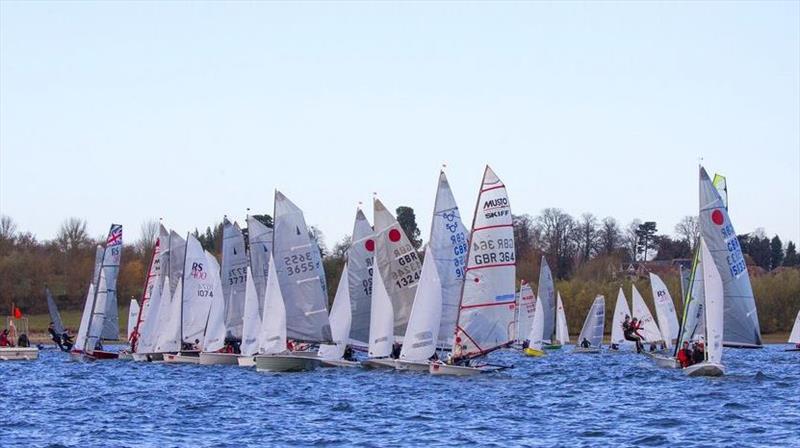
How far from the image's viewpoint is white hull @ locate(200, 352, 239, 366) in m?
55.8

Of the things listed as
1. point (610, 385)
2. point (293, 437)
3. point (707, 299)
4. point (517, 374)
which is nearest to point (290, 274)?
point (517, 374)

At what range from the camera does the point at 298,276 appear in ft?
170

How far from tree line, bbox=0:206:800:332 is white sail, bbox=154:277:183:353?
153ft

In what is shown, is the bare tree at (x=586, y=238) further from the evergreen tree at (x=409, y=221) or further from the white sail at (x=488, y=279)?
the white sail at (x=488, y=279)

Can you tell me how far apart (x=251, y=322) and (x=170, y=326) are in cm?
1002

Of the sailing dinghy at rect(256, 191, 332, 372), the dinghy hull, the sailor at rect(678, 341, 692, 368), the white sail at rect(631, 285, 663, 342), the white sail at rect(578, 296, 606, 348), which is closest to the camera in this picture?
the sailor at rect(678, 341, 692, 368)

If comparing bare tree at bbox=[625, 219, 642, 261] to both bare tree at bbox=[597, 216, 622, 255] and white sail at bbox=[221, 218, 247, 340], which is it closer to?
bare tree at bbox=[597, 216, 622, 255]

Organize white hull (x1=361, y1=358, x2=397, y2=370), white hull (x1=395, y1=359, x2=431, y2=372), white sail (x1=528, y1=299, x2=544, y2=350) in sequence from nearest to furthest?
white hull (x1=395, y1=359, x2=431, y2=372) → white hull (x1=361, y1=358, x2=397, y2=370) → white sail (x1=528, y1=299, x2=544, y2=350)

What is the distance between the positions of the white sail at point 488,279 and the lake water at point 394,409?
59.1 inches

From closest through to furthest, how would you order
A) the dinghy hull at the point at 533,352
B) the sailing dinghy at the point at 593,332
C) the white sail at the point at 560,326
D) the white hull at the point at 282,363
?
1. the white hull at the point at 282,363
2. the dinghy hull at the point at 533,352
3. the sailing dinghy at the point at 593,332
4. the white sail at the point at 560,326

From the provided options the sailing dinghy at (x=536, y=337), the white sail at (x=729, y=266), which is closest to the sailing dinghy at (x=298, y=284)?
the white sail at (x=729, y=266)

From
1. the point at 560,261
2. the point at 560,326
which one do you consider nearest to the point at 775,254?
the point at 560,261

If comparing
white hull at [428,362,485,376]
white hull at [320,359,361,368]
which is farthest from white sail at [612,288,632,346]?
white hull at [428,362,485,376]

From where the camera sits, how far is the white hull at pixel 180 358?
58.3 meters
